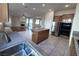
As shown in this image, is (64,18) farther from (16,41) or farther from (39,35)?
(16,41)

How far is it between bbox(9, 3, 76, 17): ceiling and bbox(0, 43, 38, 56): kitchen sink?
0.37m

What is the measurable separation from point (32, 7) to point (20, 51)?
52cm

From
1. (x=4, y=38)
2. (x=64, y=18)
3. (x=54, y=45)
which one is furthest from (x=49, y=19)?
(x=4, y=38)

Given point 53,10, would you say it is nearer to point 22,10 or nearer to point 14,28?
point 22,10

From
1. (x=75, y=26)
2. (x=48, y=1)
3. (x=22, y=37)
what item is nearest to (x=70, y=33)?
(x=75, y=26)

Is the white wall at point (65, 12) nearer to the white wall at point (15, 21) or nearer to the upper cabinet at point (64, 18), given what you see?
the upper cabinet at point (64, 18)

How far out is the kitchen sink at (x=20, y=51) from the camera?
0.93 m

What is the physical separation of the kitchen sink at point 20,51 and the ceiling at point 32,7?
1.22 feet

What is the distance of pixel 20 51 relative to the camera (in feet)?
3.28

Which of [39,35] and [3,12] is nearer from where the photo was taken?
[3,12]

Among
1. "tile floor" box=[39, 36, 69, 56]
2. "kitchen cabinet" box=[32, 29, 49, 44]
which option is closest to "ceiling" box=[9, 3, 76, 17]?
"kitchen cabinet" box=[32, 29, 49, 44]

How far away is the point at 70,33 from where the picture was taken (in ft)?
3.50

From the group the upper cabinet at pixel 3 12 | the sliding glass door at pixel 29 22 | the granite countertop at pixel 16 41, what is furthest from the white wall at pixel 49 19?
the upper cabinet at pixel 3 12

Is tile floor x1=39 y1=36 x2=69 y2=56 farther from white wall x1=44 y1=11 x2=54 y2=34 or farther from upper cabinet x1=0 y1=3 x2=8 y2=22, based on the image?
upper cabinet x1=0 y1=3 x2=8 y2=22
